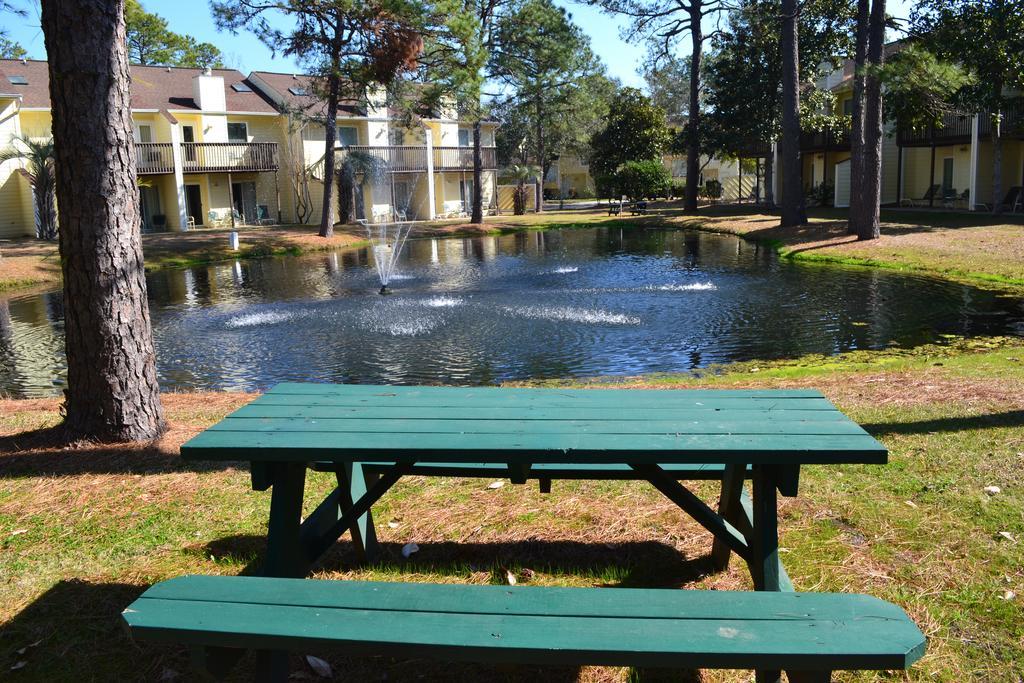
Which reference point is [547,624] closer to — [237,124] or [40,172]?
[40,172]

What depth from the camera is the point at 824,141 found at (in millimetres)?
41750

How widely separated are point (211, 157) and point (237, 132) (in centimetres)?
254

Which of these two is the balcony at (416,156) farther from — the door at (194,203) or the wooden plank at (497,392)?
the wooden plank at (497,392)

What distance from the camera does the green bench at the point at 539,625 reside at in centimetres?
217

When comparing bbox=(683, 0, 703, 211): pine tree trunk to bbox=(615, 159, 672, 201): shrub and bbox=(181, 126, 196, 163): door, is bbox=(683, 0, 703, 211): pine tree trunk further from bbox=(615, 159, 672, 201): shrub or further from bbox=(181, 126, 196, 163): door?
bbox=(181, 126, 196, 163): door

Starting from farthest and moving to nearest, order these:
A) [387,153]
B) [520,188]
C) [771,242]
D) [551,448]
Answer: [520,188] < [387,153] < [771,242] < [551,448]

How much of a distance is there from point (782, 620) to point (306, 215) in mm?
41965

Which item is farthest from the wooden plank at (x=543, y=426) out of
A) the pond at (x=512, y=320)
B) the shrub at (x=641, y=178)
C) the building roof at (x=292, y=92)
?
the shrub at (x=641, y=178)

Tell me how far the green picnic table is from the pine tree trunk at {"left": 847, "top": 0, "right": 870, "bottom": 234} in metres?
23.9

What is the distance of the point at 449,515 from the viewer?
178 inches

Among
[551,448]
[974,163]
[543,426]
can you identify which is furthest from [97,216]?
[974,163]

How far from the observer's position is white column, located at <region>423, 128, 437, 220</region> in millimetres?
44969

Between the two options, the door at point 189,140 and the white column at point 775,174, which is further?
the white column at point 775,174

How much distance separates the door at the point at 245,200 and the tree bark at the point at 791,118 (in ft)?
81.9
